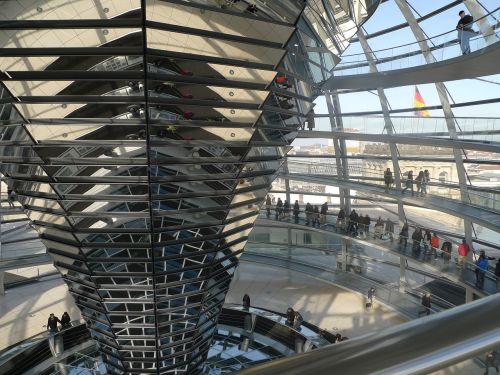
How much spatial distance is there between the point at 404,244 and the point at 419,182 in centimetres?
242

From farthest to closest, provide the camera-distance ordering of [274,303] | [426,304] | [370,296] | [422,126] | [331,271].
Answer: [331,271] → [274,303] → [370,296] → [422,126] → [426,304]

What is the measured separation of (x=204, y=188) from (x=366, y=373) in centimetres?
684

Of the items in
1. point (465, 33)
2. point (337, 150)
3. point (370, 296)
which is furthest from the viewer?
point (337, 150)

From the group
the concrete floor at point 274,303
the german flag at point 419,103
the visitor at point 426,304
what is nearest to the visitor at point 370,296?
the concrete floor at point 274,303

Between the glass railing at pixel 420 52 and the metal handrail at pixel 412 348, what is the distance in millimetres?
11491

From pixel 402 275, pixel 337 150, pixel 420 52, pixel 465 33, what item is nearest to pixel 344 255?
pixel 402 275

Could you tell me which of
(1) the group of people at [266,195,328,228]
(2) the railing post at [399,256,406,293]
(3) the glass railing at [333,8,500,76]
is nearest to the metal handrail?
(3) the glass railing at [333,8,500,76]

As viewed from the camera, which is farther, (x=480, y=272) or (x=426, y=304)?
(x=426, y=304)

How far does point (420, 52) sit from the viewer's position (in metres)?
15.4

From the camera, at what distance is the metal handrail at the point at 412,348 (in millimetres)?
767

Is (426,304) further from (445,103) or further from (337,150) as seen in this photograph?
(337,150)

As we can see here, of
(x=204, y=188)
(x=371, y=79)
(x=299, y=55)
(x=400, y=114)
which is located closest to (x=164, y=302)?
(x=204, y=188)

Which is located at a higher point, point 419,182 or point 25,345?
point 419,182

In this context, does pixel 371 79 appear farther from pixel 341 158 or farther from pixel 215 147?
pixel 215 147
